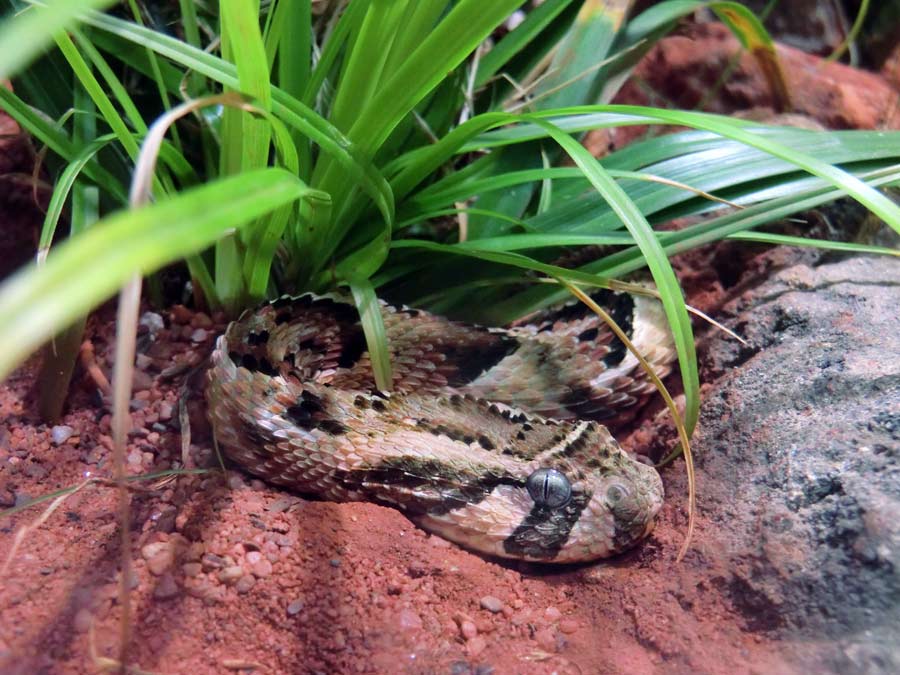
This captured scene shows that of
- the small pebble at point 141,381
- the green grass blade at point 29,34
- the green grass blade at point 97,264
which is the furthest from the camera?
the small pebble at point 141,381

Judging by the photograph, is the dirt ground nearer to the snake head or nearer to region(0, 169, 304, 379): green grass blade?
the snake head

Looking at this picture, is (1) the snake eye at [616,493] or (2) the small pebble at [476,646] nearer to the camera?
(2) the small pebble at [476,646]

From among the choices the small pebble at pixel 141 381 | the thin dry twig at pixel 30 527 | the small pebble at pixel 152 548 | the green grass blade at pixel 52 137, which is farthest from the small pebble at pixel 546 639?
the green grass blade at pixel 52 137

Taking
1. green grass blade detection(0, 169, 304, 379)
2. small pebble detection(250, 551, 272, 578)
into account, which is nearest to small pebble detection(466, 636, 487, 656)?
small pebble detection(250, 551, 272, 578)

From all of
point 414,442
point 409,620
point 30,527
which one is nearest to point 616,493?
point 414,442

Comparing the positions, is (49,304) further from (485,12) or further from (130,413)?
Result: (130,413)

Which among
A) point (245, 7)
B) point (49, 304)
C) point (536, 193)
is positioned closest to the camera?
point (49, 304)

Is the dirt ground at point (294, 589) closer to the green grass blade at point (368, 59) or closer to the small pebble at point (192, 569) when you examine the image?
the small pebble at point (192, 569)

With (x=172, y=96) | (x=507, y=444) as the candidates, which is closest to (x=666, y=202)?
(x=507, y=444)
